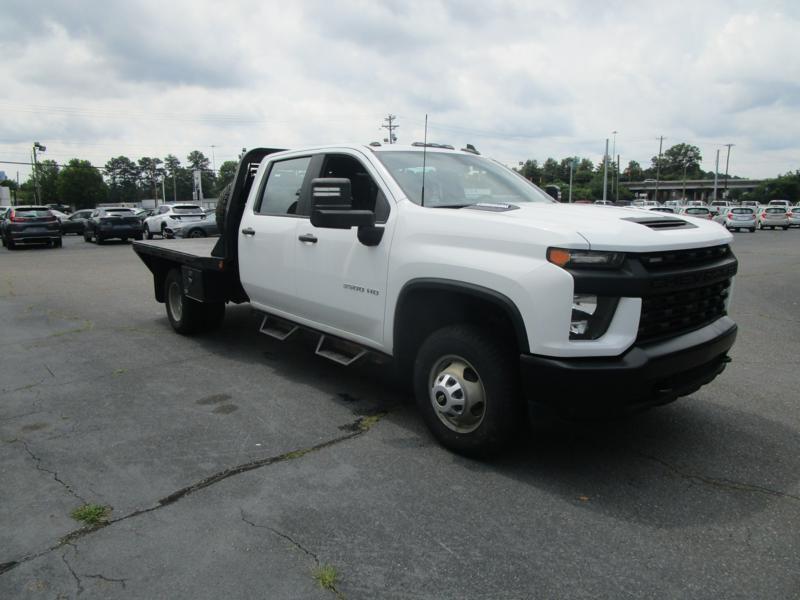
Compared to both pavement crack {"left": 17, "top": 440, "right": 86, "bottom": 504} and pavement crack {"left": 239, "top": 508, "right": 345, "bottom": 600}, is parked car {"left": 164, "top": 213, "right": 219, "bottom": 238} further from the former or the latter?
pavement crack {"left": 239, "top": 508, "right": 345, "bottom": 600}

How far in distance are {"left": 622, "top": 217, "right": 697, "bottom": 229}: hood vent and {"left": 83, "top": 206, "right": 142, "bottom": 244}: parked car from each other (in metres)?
26.2

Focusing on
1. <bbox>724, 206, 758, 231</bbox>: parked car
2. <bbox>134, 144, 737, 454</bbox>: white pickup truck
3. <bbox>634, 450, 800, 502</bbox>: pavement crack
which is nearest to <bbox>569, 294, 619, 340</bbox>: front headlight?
<bbox>134, 144, 737, 454</bbox>: white pickup truck

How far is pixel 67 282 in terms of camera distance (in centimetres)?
1274

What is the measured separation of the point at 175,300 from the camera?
7.48m

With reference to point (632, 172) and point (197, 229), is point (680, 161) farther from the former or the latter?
point (197, 229)

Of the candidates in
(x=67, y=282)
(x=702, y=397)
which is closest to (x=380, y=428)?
(x=702, y=397)

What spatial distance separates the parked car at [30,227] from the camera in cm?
2306

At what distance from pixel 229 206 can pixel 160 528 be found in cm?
373

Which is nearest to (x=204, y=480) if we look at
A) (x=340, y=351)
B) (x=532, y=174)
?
(x=340, y=351)

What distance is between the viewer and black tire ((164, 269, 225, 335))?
7.05 m

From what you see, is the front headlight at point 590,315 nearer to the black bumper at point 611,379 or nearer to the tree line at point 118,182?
the black bumper at point 611,379

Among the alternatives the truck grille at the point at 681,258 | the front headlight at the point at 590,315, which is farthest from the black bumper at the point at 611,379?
the truck grille at the point at 681,258

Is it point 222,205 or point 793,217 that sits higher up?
point 222,205

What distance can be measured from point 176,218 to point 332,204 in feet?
79.3
